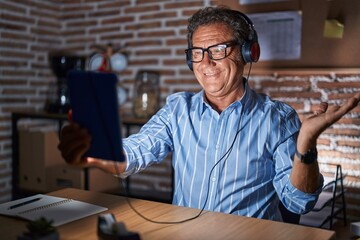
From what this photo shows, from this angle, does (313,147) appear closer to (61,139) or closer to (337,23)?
(61,139)

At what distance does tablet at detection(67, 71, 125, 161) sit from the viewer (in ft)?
3.11

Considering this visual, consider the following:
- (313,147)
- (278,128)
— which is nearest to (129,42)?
(278,128)

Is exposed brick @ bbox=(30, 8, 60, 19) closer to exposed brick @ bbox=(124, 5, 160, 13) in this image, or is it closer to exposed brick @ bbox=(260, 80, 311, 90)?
exposed brick @ bbox=(124, 5, 160, 13)

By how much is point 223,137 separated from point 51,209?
667mm

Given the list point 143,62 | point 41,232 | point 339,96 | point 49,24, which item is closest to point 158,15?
point 143,62

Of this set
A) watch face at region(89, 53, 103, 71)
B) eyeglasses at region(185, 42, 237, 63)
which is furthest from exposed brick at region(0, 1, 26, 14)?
eyeglasses at region(185, 42, 237, 63)

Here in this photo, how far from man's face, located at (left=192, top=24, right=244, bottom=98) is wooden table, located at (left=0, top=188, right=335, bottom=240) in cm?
56

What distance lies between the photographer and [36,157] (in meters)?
3.15

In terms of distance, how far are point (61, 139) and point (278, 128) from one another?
2.71ft

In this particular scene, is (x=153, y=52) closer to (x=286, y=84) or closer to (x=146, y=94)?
(x=146, y=94)

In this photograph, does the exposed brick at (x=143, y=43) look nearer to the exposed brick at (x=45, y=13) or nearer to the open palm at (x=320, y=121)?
the exposed brick at (x=45, y=13)

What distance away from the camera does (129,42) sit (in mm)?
3297

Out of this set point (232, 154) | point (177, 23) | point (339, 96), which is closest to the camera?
point (232, 154)

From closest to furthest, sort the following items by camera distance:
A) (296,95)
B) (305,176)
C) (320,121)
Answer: (320,121)
(305,176)
(296,95)
